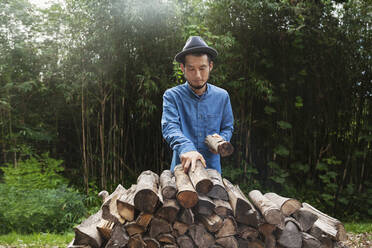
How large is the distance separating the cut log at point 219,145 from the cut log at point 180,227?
48cm

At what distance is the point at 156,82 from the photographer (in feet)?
15.9

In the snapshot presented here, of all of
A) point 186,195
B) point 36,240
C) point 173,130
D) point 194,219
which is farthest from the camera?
point 36,240

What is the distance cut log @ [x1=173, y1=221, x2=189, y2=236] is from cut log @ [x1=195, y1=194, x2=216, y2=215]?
0.10 metres

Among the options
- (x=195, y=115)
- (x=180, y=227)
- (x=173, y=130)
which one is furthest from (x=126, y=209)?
(x=195, y=115)

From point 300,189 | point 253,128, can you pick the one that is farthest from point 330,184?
point 253,128

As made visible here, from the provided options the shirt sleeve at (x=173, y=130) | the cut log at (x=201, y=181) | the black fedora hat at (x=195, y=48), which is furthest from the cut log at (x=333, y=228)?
the black fedora hat at (x=195, y=48)

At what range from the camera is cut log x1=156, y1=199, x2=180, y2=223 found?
1493mm

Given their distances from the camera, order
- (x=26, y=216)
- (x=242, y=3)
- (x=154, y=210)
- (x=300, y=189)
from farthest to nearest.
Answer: (x=300, y=189) → (x=242, y=3) → (x=26, y=216) → (x=154, y=210)

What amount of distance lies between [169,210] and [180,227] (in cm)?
12

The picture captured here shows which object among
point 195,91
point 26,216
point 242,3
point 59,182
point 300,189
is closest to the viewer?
point 195,91

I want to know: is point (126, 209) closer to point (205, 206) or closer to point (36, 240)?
point (205, 206)

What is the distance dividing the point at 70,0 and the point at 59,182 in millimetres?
2989

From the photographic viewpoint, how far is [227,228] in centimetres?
155

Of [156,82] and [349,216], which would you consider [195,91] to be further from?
[349,216]
